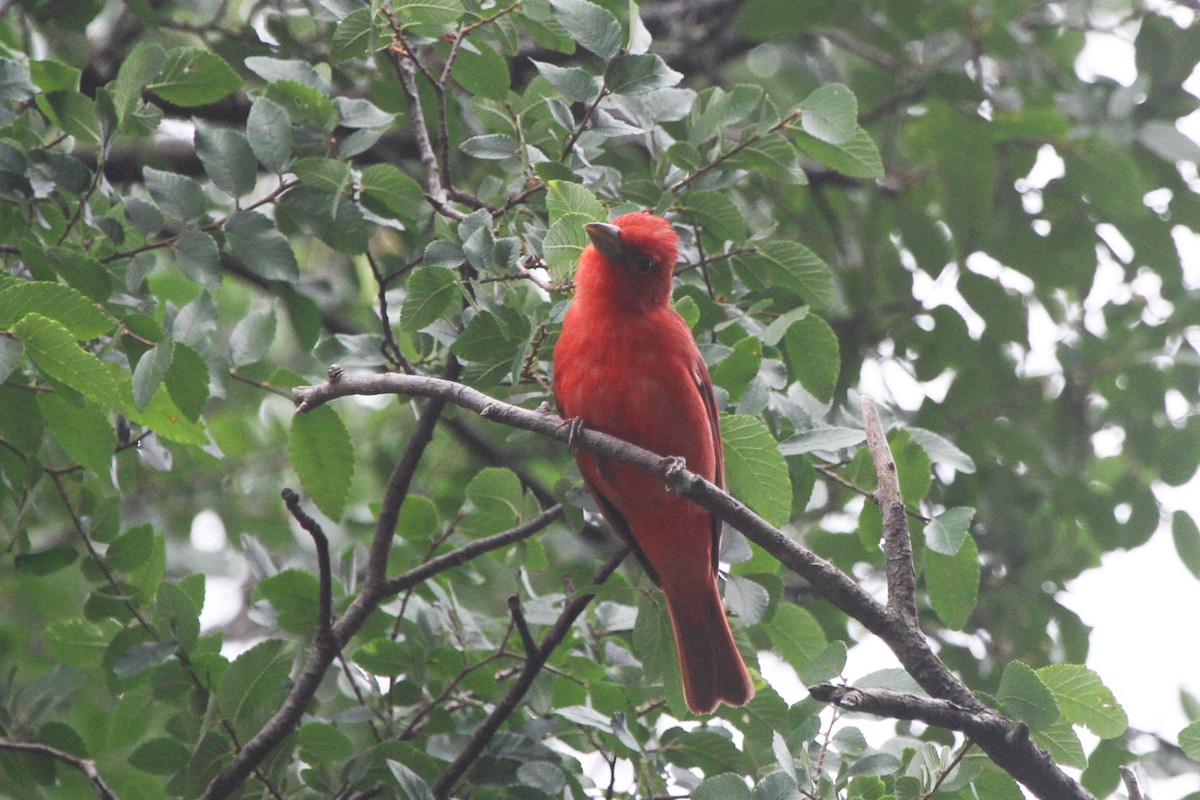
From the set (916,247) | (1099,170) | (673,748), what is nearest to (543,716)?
(673,748)

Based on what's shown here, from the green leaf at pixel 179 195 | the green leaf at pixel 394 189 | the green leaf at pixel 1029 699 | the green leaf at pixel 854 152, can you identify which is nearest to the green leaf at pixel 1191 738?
the green leaf at pixel 1029 699

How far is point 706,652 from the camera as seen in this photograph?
142 inches

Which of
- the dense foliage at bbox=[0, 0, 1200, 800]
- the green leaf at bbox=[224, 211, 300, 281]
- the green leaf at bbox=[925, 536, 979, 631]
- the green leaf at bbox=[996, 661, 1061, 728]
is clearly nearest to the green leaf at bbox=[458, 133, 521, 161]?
the dense foliage at bbox=[0, 0, 1200, 800]

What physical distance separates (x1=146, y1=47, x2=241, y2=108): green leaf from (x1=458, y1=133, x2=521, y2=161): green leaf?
2.49 ft

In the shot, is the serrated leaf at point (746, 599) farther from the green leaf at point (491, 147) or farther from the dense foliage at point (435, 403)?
the green leaf at point (491, 147)

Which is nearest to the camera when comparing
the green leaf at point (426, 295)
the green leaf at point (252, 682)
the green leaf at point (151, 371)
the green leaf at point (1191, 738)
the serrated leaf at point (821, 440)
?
the green leaf at point (1191, 738)

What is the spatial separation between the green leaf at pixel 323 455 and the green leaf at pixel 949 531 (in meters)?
1.67

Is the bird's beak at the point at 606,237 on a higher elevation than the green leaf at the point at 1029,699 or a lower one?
higher

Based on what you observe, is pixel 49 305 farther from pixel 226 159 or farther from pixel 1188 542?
pixel 1188 542

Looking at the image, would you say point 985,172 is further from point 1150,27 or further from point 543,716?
point 543,716

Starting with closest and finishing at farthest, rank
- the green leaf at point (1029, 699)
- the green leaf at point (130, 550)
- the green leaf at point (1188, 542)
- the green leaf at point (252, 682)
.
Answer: the green leaf at point (1029, 699), the green leaf at point (252, 682), the green leaf at point (130, 550), the green leaf at point (1188, 542)

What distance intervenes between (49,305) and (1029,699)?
244 centimetres

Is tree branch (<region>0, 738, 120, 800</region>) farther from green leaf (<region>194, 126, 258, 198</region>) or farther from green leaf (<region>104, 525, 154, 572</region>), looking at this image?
green leaf (<region>194, 126, 258, 198</region>)

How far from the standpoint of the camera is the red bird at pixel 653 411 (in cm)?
359
